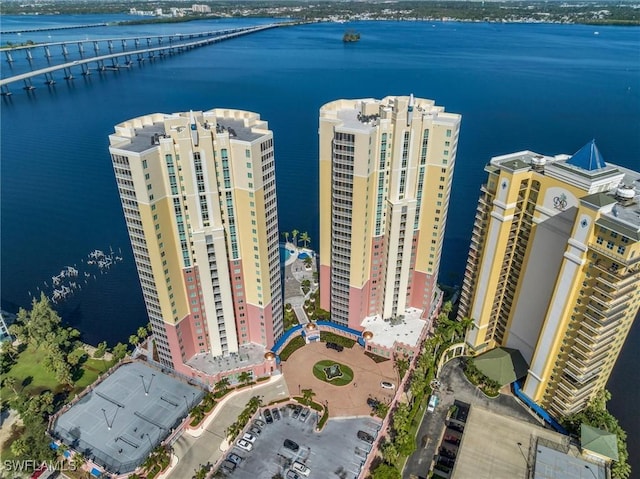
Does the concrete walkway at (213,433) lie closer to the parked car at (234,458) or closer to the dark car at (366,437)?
the parked car at (234,458)

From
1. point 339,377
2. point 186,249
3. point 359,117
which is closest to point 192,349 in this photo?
point 186,249

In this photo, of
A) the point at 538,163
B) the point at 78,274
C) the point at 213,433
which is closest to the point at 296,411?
the point at 213,433

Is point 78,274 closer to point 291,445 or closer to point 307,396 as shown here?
point 307,396

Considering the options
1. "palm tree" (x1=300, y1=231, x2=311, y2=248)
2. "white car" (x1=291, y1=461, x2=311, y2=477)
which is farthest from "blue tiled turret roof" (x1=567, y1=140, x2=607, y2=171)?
"palm tree" (x1=300, y1=231, x2=311, y2=248)

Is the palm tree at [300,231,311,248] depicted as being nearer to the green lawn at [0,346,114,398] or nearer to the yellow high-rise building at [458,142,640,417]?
the yellow high-rise building at [458,142,640,417]

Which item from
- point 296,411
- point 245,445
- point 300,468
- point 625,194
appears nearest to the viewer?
point 625,194

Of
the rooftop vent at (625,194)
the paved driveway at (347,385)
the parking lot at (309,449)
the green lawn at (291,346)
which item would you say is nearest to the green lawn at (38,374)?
the green lawn at (291,346)
